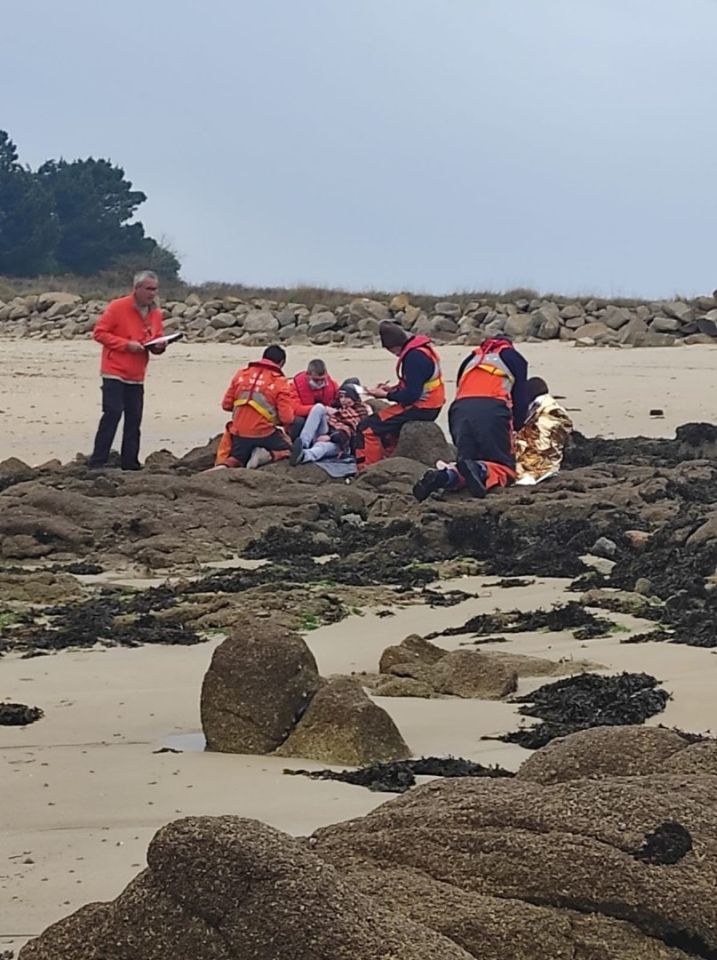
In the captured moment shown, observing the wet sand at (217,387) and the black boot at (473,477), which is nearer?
the black boot at (473,477)

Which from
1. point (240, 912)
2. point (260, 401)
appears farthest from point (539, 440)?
point (240, 912)

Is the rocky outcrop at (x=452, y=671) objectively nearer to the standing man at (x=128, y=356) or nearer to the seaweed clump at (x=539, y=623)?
the seaweed clump at (x=539, y=623)

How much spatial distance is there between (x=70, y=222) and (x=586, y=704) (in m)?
59.7

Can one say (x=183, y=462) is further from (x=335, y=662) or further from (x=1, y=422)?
(x=335, y=662)

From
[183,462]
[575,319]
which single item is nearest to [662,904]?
[183,462]

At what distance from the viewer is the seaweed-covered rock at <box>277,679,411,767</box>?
5582 mm

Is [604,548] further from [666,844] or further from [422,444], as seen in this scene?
[666,844]

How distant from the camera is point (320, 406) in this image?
15188 millimetres

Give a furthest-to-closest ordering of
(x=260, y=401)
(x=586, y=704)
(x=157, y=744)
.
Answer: (x=260, y=401) → (x=586, y=704) → (x=157, y=744)

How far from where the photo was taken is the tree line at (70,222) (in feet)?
199

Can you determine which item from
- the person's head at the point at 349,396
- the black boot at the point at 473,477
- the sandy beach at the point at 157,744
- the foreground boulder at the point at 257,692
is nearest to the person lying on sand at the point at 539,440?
the black boot at the point at 473,477

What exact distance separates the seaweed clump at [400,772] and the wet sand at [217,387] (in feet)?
43.6

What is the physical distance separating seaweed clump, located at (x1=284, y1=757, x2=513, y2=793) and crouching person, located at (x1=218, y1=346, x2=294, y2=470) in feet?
31.9

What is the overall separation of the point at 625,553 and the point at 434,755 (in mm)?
5236
